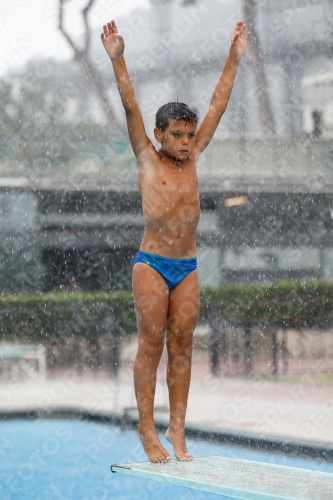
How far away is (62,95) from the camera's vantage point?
826 cm

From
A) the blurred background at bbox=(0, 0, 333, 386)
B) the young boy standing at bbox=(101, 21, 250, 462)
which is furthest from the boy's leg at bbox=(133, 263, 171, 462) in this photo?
the blurred background at bbox=(0, 0, 333, 386)

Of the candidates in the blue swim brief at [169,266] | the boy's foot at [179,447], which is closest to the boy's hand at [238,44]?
the blue swim brief at [169,266]

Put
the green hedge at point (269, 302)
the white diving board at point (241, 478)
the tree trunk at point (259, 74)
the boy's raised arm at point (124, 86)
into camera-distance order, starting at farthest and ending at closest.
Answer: the tree trunk at point (259, 74) → the green hedge at point (269, 302) → the boy's raised arm at point (124, 86) → the white diving board at point (241, 478)

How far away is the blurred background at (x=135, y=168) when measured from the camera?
25.5 feet

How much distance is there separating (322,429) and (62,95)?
3.83 m

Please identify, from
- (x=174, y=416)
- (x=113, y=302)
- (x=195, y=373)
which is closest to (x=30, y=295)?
(x=113, y=302)

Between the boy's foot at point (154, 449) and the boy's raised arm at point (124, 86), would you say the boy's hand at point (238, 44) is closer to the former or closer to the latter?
the boy's raised arm at point (124, 86)

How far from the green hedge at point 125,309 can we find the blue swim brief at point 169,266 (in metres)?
5.05

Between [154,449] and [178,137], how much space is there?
89 cm

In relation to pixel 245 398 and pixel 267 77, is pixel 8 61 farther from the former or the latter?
pixel 245 398

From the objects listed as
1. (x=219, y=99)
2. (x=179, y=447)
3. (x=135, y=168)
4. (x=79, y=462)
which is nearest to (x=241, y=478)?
(x=179, y=447)

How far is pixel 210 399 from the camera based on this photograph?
23.9 ft

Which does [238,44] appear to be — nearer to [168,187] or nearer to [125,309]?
[168,187]

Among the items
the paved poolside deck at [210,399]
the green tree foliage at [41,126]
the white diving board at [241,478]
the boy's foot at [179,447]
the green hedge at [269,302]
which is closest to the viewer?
the white diving board at [241,478]
